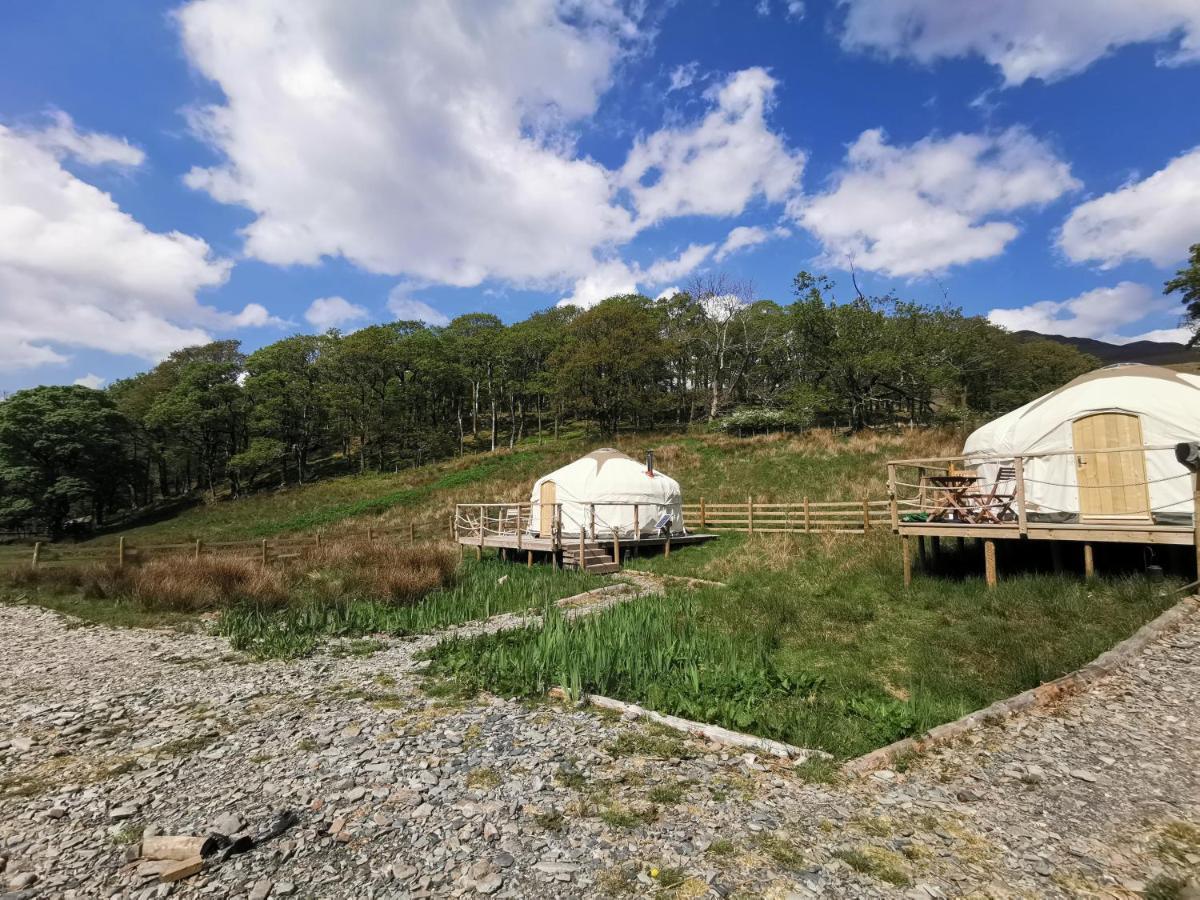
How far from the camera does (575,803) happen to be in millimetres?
4234

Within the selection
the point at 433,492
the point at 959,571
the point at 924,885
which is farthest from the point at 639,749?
the point at 433,492

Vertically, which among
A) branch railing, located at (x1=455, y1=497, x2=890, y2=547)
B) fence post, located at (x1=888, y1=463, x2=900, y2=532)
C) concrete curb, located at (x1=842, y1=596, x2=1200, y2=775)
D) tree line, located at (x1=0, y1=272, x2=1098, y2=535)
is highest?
tree line, located at (x1=0, y1=272, x2=1098, y2=535)

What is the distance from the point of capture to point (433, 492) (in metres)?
32.5

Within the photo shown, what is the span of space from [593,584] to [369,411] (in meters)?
37.2

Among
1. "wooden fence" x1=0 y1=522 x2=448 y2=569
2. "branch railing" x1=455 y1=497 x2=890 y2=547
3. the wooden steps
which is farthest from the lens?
"wooden fence" x1=0 y1=522 x2=448 y2=569

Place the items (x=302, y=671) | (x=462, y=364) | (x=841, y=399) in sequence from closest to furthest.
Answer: (x=302, y=671) < (x=841, y=399) < (x=462, y=364)

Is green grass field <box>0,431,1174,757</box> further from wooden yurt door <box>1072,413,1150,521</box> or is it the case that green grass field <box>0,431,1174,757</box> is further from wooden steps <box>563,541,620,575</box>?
wooden yurt door <box>1072,413,1150,521</box>

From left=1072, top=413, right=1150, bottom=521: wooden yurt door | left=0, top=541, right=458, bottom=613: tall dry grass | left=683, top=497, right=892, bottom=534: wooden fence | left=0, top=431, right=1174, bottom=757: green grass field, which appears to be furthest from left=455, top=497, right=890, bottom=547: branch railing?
left=1072, top=413, right=1150, bottom=521: wooden yurt door

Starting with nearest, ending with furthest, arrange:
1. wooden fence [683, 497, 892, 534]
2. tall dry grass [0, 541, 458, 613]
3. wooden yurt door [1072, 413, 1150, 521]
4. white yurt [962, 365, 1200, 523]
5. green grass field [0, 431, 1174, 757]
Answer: green grass field [0, 431, 1174, 757], white yurt [962, 365, 1200, 523], wooden yurt door [1072, 413, 1150, 521], tall dry grass [0, 541, 458, 613], wooden fence [683, 497, 892, 534]

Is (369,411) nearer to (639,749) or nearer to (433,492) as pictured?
(433,492)

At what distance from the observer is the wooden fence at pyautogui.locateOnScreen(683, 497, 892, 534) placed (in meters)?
17.5

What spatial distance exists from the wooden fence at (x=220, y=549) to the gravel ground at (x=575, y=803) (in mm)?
12134

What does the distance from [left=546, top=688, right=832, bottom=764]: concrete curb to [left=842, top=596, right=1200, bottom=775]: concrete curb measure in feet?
1.37

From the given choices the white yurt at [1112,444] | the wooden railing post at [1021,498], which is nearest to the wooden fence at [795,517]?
the white yurt at [1112,444]
